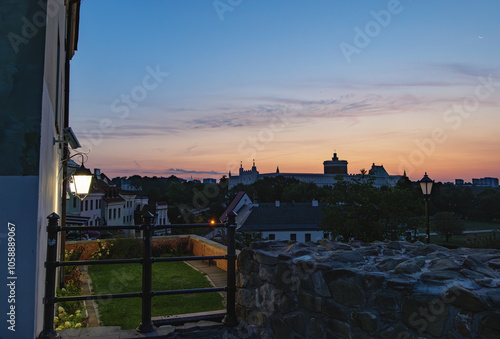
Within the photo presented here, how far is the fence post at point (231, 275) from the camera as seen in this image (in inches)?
186

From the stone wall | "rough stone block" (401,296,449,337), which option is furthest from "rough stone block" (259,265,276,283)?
"rough stone block" (401,296,449,337)

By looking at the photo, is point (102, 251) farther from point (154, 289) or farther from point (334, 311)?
point (334, 311)

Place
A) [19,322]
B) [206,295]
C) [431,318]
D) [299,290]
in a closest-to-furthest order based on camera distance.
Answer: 1. [431,318]
2. [19,322]
3. [299,290]
4. [206,295]

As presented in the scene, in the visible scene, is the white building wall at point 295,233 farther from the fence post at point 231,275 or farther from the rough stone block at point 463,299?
the rough stone block at point 463,299

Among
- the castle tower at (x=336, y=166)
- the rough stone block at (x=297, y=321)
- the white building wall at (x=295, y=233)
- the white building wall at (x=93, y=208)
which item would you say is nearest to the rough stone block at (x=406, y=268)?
the rough stone block at (x=297, y=321)

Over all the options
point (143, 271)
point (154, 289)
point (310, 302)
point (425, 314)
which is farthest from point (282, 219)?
point (425, 314)

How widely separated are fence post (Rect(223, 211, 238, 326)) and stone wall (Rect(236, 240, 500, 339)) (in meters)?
0.08

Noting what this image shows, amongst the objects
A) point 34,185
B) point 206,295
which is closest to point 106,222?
point 206,295

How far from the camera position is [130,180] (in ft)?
415

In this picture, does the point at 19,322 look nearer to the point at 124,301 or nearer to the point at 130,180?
the point at 124,301

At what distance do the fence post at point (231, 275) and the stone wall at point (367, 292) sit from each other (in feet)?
0.27

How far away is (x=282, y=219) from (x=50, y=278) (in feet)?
190

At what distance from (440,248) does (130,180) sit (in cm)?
12933

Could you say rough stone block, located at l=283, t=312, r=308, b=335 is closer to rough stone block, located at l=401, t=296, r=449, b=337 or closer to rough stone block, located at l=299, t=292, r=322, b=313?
rough stone block, located at l=299, t=292, r=322, b=313
